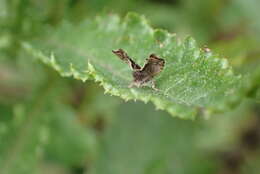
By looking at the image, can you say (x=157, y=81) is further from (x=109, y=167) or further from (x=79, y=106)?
(x=79, y=106)

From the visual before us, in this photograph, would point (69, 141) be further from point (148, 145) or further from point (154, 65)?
point (154, 65)

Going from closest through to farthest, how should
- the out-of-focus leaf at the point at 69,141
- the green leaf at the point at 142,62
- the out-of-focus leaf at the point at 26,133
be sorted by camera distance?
the green leaf at the point at 142,62
the out-of-focus leaf at the point at 26,133
the out-of-focus leaf at the point at 69,141

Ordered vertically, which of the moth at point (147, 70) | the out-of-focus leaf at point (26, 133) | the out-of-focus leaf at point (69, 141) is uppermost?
the out-of-focus leaf at point (69, 141)

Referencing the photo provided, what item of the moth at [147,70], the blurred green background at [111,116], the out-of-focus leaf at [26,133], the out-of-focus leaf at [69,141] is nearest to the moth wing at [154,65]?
the moth at [147,70]

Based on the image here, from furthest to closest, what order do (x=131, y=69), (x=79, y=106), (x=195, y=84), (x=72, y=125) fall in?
(x=79, y=106), (x=72, y=125), (x=131, y=69), (x=195, y=84)

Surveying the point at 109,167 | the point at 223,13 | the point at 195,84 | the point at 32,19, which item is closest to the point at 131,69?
the point at 195,84

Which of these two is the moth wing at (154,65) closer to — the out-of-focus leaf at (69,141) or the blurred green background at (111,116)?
the blurred green background at (111,116)

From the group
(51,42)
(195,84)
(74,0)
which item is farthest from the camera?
(74,0)
